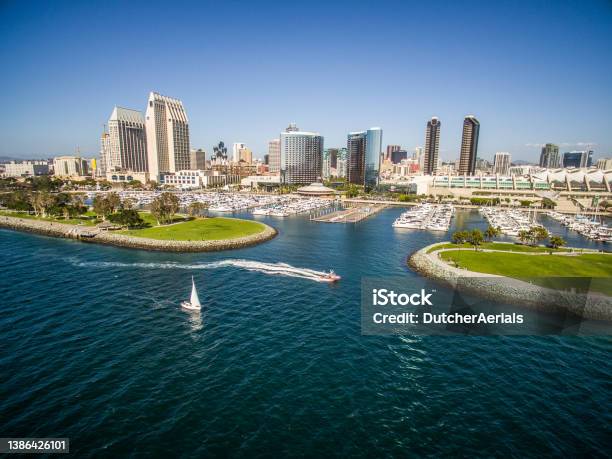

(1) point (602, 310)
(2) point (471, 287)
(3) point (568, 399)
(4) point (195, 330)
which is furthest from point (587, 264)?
(4) point (195, 330)

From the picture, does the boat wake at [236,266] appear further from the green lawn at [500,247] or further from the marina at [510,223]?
the marina at [510,223]

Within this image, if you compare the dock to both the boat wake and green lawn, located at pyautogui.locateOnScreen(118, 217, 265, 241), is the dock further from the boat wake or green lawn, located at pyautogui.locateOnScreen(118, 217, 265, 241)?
the boat wake

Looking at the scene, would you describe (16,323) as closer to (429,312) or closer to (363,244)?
(429,312)

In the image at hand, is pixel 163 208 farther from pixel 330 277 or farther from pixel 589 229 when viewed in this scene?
pixel 589 229

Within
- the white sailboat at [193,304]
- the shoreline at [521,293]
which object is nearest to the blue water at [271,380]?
the white sailboat at [193,304]

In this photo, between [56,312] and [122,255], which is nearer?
[56,312]

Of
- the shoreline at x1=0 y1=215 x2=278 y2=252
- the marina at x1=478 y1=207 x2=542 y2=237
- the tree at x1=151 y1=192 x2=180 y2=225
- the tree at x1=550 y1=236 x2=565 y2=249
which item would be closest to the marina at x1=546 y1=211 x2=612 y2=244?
the marina at x1=478 y1=207 x2=542 y2=237
